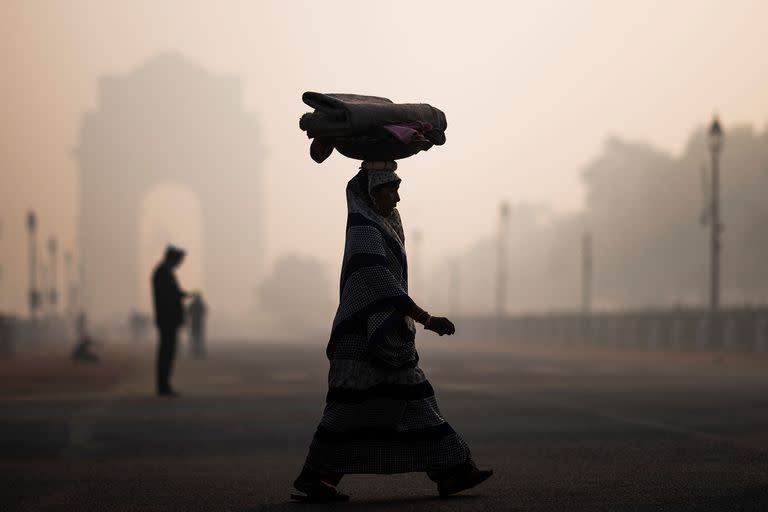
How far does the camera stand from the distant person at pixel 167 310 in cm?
1928

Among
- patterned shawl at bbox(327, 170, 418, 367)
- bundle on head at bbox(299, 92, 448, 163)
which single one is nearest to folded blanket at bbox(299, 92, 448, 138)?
bundle on head at bbox(299, 92, 448, 163)

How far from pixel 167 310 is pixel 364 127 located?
11791 millimetres

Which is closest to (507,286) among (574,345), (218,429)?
(574,345)

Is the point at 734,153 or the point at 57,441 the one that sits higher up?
the point at 734,153

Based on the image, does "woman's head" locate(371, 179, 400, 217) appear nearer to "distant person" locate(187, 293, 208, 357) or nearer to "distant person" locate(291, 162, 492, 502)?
"distant person" locate(291, 162, 492, 502)

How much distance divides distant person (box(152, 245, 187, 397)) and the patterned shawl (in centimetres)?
1145

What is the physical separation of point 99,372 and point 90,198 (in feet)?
413

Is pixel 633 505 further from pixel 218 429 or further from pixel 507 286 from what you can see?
pixel 507 286

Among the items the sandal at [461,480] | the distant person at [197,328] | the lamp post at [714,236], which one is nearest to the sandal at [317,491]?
the sandal at [461,480]

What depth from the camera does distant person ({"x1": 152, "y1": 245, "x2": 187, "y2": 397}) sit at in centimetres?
1928

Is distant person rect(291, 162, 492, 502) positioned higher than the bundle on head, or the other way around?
the bundle on head

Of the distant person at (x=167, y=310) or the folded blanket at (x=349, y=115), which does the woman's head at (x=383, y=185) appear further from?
the distant person at (x=167, y=310)

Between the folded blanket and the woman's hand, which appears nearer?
the woman's hand

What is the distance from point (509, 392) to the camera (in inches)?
784
